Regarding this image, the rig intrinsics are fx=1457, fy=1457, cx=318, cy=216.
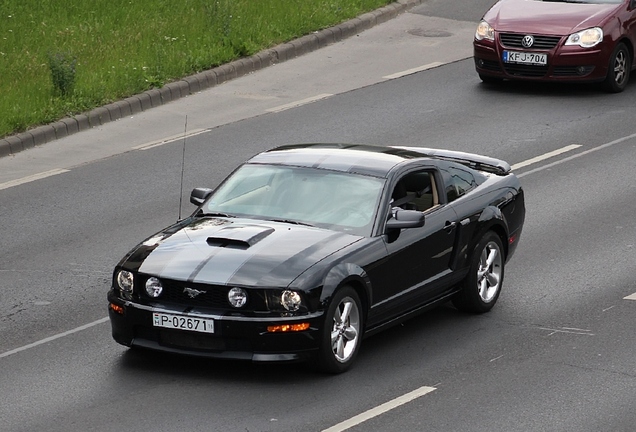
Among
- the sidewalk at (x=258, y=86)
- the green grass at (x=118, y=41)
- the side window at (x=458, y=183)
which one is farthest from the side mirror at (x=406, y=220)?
the green grass at (x=118, y=41)

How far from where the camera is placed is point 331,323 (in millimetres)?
9727

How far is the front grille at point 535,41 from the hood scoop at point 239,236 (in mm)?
11020

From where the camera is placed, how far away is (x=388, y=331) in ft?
36.5

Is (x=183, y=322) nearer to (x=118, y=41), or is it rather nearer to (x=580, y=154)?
(x=580, y=154)

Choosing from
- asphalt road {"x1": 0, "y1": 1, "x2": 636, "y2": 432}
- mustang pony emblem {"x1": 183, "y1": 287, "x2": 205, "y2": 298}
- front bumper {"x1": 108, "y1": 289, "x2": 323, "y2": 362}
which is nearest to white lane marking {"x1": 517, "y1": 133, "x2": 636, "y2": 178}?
asphalt road {"x1": 0, "y1": 1, "x2": 636, "y2": 432}

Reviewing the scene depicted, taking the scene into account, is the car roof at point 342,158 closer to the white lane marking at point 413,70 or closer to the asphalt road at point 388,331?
the asphalt road at point 388,331

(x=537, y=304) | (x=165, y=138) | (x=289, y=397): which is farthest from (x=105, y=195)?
(x=289, y=397)

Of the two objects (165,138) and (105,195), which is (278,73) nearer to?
(165,138)

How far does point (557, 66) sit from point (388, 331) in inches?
403

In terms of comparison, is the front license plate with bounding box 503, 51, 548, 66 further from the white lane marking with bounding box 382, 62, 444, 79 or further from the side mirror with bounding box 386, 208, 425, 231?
the side mirror with bounding box 386, 208, 425, 231

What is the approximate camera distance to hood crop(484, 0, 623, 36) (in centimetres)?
2053

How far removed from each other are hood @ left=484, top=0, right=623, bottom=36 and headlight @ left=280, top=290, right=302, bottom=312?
38.6ft

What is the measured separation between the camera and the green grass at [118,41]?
19.7 metres

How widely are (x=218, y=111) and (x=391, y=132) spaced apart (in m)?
2.77
